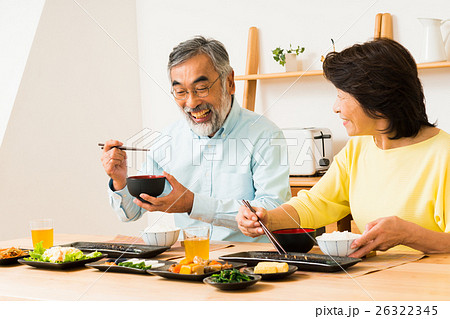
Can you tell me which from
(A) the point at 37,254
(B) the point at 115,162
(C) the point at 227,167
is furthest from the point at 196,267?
(C) the point at 227,167

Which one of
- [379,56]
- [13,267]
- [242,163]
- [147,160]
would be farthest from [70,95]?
[379,56]

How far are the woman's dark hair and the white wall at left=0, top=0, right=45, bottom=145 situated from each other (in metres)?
2.10

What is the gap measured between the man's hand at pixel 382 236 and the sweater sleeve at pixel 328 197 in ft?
1.47

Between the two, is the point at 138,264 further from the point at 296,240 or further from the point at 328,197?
the point at 328,197

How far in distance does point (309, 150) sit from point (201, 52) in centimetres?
126

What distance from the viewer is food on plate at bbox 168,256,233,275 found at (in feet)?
3.96

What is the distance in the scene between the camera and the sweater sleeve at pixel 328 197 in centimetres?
183

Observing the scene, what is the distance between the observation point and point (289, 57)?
348 cm

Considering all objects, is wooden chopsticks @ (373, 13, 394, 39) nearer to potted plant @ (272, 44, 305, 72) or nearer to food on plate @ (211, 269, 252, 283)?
potted plant @ (272, 44, 305, 72)
